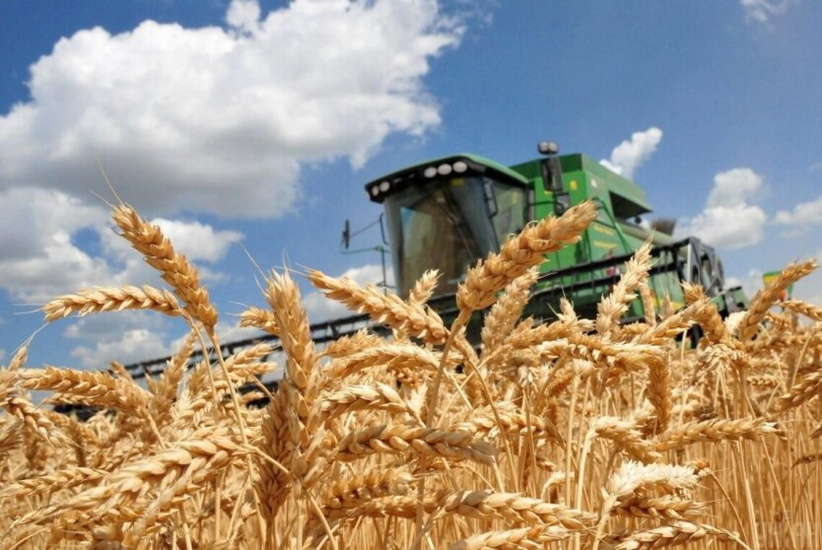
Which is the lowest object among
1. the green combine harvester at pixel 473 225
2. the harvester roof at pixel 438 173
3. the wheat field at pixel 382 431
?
the wheat field at pixel 382 431

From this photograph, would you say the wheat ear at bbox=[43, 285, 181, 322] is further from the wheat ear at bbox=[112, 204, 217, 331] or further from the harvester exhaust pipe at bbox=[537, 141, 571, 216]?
the harvester exhaust pipe at bbox=[537, 141, 571, 216]

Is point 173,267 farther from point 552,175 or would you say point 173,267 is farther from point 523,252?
point 552,175

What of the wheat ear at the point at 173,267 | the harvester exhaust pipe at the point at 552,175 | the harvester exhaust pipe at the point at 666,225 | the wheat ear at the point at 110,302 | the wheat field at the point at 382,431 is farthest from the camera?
the harvester exhaust pipe at the point at 666,225

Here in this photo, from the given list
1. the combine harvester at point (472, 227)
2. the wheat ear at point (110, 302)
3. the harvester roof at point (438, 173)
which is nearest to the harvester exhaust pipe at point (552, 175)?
the combine harvester at point (472, 227)

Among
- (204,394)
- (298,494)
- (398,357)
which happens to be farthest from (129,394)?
(298,494)

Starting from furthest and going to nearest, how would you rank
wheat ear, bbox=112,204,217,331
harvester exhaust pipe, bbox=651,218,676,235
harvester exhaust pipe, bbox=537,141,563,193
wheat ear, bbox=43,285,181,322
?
1. harvester exhaust pipe, bbox=651,218,676,235
2. harvester exhaust pipe, bbox=537,141,563,193
3. wheat ear, bbox=43,285,181,322
4. wheat ear, bbox=112,204,217,331

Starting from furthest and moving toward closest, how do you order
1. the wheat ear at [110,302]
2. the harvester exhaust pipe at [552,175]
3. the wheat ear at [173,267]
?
the harvester exhaust pipe at [552,175], the wheat ear at [110,302], the wheat ear at [173,267]

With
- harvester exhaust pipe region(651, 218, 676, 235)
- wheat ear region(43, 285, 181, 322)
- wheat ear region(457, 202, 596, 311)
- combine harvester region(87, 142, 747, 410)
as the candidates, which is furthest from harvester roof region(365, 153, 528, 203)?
wheat ear region(457, 202, 596, 311)

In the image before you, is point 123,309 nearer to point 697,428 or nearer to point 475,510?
point 475,510

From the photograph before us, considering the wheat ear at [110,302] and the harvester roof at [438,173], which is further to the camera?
the harvester roof at [438,173]

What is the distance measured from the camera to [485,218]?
9.91m

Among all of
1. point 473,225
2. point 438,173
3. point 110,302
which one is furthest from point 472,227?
point 110,302

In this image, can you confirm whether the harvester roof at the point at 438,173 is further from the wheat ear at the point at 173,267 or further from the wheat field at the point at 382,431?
the wheat ear at the point at 173,267

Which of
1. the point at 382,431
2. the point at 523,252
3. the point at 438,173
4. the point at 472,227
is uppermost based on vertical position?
the point at 438,173
